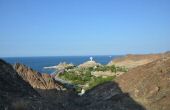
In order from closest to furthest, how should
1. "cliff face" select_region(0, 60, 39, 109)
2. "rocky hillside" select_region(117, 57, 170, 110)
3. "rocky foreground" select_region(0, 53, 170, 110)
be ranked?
"cliff face" select_region(0, 60, 39, 109) → "rocky foreground" select_region(0, 53, 170, 110) → "rocky hillside" select_region(117, 57, 170, 110)

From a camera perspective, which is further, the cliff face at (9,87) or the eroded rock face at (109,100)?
the eroded rock face at (109,100)

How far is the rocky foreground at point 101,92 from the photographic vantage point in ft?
69.3

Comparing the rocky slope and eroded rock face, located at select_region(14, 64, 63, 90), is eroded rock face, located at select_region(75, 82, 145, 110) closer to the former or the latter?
the rocky slope

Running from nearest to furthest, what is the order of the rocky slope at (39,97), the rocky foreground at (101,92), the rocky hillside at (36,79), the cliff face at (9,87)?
1. the rocky slope at (39,97)
2. the cliff face at (9,87)
3. the rocky foreground at (101,92)
4. the rocky hillside at (36,79)

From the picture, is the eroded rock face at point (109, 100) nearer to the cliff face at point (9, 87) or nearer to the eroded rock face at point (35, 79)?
the cliff face at point (9, 87)

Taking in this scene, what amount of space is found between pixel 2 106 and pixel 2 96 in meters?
1.57

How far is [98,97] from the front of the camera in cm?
3303

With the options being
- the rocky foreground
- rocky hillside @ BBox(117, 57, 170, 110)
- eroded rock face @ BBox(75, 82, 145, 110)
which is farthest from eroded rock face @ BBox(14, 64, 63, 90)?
rocky hillside @ BBox(117, 57, 170, 110)

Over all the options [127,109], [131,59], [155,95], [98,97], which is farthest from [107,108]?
[131,59]

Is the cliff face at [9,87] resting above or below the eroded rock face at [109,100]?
above

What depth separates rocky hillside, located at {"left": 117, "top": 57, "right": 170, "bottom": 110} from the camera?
26372mm

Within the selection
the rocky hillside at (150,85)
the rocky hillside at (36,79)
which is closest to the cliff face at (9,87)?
the rocky hillside at (150,85)

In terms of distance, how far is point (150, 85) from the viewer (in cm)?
3016

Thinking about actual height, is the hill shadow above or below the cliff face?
below
